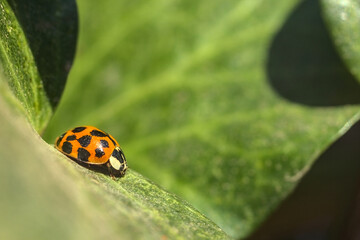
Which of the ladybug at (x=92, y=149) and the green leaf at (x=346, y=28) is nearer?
the ladybug at (x=92, y=149)

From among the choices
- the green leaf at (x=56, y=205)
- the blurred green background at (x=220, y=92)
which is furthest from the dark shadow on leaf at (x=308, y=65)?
the green leaf at (x=56, y=205)

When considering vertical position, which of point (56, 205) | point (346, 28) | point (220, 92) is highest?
point (346, 28)

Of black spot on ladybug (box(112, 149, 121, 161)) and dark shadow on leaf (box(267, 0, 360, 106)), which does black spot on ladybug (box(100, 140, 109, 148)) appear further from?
dark shadow on leaf (box(267, 0, 360, 106))

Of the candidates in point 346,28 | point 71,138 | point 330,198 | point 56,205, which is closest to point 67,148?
point 71,138

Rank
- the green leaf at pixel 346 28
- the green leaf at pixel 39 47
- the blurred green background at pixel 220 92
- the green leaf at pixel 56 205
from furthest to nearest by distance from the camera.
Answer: the blurred green background at pixel 220 92, the green leaf at pixel 346 28, the green leaf at pixel 39 47, the green leaf at pixel 56 205

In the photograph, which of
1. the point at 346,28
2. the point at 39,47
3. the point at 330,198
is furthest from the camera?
the point at 330,198

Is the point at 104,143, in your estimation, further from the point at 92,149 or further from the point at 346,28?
the point at 346,28

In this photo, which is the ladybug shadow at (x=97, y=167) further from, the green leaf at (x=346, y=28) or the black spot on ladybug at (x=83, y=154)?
the green leaf at (x=346, y=28)
